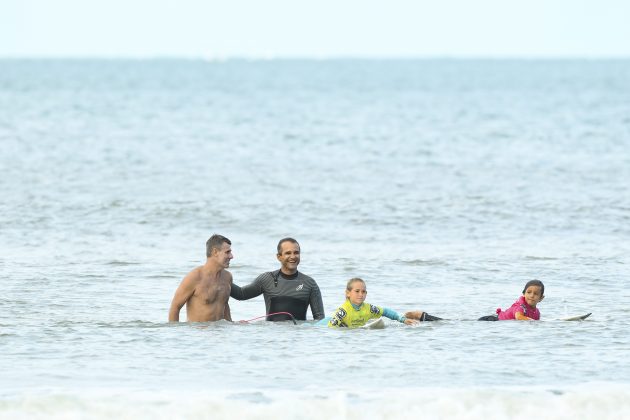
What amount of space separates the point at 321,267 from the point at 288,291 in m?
5.13

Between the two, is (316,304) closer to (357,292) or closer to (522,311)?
(357,292)

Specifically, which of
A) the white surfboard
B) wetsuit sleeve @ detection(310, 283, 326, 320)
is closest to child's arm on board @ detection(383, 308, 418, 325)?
the white surfboard

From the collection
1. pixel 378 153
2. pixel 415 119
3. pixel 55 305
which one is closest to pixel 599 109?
pixel 415 119

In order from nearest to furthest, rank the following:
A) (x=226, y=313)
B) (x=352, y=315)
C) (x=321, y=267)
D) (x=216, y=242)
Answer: (x=216, y=242) < (x=352, y=315) < (x=226, y=313) < (x=321, y=267)

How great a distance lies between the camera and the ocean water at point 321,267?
38.4ft

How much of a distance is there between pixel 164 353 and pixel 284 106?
228 feet

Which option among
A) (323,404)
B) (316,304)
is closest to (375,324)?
(316,304)

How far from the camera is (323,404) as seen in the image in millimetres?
11344

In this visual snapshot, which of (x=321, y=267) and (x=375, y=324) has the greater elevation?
(x=321, y=267)

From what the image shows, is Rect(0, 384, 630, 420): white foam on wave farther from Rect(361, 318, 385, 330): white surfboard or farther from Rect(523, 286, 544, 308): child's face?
Rect(523, 286, 544, 308): child's face

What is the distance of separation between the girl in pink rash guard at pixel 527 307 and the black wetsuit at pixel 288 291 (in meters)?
2.15

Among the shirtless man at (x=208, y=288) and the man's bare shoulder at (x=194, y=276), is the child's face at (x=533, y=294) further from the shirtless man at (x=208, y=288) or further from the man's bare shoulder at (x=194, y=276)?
the man's bare shoulder at (x=194, y=276)

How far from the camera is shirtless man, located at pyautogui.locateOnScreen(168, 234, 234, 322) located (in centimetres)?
1453

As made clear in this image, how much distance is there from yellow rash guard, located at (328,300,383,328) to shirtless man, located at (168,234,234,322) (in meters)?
1.37
